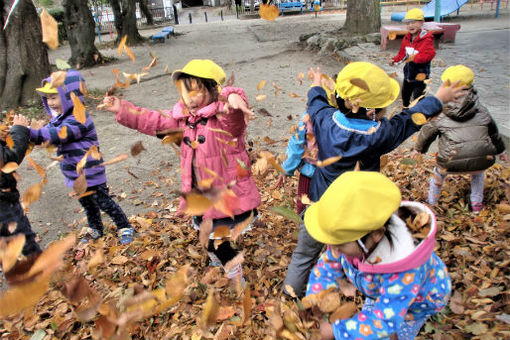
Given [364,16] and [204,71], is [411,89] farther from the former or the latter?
[364,16]

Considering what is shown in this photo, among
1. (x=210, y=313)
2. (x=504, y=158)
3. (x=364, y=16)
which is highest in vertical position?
(x=364, y=16)

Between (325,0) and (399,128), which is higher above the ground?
(325,0)

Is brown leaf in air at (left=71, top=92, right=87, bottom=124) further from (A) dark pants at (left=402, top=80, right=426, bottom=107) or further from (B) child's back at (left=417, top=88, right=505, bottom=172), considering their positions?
(A) dark pants at (left=402, top=80, right=426, bottom=107)

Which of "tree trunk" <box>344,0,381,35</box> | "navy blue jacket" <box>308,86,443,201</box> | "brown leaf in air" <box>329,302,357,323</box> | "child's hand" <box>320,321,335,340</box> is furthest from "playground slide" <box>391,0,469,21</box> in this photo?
"child's hand" <box>320,321,335,340</box>

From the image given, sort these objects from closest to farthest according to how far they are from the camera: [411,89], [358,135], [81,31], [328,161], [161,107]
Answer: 1. [358,135]
2. [328,161]
3. [411,89]
4. [161,107]
5. [81,31]

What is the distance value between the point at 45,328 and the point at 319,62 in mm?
8959

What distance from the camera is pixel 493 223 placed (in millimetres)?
2994

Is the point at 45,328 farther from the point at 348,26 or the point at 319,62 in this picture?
the point at 348,26

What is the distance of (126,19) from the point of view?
16.8 metres

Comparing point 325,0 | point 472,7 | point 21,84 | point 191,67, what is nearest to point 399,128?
point 191,67

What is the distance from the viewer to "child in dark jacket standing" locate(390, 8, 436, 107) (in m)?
5.22

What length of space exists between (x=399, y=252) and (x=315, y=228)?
1.15 ft

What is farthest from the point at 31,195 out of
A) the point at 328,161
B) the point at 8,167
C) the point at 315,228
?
the point at 315,228

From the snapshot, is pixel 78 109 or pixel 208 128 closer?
pixel 208 128
